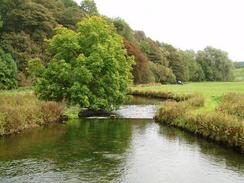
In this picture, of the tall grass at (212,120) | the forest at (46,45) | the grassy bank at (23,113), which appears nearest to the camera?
the tall grass at (212,120)

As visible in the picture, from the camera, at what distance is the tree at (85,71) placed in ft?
156

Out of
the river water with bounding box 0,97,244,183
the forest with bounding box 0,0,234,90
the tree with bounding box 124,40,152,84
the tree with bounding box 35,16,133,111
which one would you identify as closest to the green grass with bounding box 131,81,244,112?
the tree with bounding box 35,16,133,111

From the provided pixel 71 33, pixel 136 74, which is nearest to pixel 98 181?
pixel 71 33

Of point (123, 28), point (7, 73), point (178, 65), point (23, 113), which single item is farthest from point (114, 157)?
point (178, 65)

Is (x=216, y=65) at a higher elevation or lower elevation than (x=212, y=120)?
higher

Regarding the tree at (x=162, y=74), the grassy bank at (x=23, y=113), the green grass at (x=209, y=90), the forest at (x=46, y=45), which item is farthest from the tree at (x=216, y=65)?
the grassy bank at (x=23, y=113)

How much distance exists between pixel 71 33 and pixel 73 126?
14356mm

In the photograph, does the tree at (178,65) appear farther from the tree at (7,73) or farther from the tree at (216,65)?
the tree at (7,73)

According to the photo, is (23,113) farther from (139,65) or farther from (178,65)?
(178,65)

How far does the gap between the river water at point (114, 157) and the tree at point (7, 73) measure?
42.1 metres

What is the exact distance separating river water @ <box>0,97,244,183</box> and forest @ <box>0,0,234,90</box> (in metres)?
19.3

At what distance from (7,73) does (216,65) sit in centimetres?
9638

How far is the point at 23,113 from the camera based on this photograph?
36.7 m

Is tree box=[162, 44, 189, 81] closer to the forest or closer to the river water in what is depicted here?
the forest
